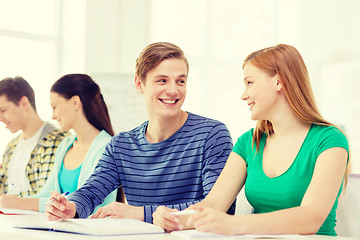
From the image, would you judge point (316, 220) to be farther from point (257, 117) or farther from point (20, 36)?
Result: point (20, 36)

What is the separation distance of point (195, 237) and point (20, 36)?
4022mm

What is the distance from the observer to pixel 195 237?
1086 mm

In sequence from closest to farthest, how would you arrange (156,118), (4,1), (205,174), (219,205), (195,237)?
(195,237) < (219,205) < (205,174) < (156,118) < (4,1)

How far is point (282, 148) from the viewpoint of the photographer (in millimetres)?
1537

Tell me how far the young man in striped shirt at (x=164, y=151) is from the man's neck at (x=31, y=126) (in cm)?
122

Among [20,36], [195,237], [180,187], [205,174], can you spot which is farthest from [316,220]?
[20,36]

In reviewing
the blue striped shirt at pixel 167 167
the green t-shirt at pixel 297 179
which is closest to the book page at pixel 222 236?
the green t-shirt at pixel 297 179

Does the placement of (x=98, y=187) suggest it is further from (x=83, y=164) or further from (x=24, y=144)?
A: (x=24, y=144)

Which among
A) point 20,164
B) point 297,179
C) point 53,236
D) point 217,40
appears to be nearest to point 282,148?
point 297,179

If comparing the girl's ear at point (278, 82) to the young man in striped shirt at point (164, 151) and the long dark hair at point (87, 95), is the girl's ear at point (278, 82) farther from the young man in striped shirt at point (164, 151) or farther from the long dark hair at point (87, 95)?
the long dark hair at point (87, 95)

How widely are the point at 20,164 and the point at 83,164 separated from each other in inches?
29.4

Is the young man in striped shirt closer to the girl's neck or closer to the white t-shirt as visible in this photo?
the girl's neck

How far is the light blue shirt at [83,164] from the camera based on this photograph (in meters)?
2.28

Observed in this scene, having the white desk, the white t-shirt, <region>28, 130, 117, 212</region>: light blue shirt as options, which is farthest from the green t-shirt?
the white t-shirt
